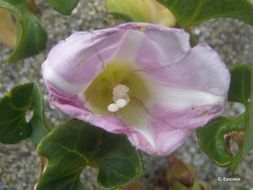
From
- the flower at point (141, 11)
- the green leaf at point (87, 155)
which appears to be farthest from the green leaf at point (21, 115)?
the flower at point (141, 11)

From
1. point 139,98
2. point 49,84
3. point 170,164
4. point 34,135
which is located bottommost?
point 170,164

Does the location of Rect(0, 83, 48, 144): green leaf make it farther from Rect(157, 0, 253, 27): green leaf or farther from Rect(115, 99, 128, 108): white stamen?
Rect(157, 0, 253, 27): green leaf

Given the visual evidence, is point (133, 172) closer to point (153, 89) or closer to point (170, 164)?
point (153, 89)

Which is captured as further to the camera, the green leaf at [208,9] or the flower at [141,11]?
the flower at [141,11]

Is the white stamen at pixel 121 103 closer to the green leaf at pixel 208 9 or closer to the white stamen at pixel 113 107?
the white stamen at pixel 113 107

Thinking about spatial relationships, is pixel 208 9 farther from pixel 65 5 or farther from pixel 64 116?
pixel 64 116

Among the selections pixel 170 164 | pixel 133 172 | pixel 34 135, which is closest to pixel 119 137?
pixel 133 172
